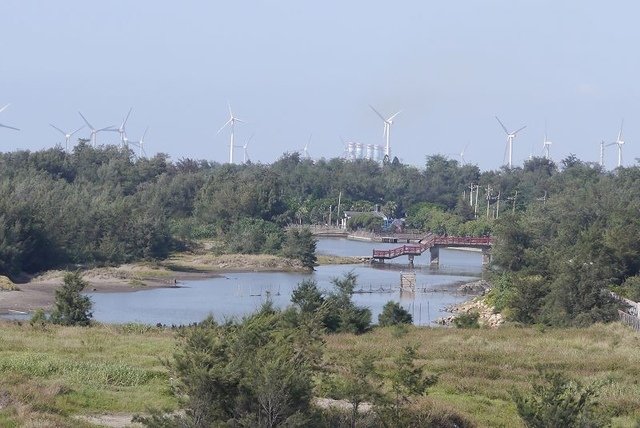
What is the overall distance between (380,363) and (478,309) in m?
30.3

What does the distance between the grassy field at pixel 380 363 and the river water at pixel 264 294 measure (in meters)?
10.3

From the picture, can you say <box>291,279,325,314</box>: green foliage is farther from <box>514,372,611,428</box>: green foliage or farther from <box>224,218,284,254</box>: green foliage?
<box>224,218,284,254</box>: green foliage

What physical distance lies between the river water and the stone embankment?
0.79 meters

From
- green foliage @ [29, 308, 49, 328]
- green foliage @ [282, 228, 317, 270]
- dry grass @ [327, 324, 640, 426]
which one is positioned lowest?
dry grass @ [327, 324, 640, 426]

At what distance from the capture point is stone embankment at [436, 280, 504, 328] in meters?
51.0

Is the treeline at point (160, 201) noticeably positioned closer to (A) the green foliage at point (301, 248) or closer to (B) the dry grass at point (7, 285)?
(A) the green foliage at point (301, 248)

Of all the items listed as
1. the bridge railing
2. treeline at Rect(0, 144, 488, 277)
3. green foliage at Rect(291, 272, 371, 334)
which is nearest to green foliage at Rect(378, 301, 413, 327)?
green foliage at Rect(291, 272, 371, 334)

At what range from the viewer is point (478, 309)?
5772 cm

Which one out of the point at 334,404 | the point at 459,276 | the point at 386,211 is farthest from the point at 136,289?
the point at 386,211

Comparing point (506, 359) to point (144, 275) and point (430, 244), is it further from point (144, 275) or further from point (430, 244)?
point (430, 244)

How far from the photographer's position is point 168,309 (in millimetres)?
55906

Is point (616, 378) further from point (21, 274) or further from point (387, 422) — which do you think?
point (21, 274)

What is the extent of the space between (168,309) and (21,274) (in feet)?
58.1

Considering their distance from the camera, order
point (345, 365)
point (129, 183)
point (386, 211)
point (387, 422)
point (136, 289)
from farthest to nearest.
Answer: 1. point (386, 211)
2. point (129, 183)
3. point (136, 289)
4. point (345, 365)
5. point (387, 422)
